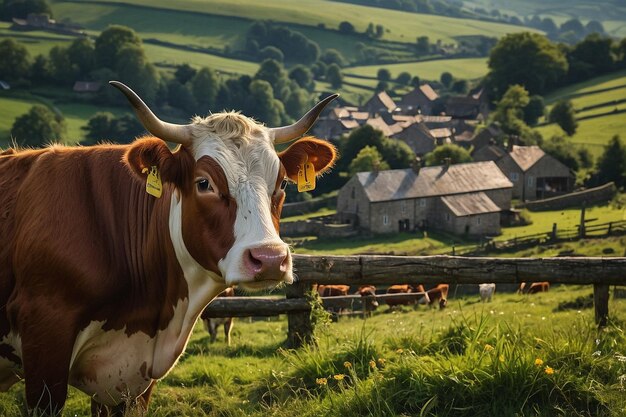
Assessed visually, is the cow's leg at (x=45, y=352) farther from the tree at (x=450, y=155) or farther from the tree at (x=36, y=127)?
the tree at (x=36, y=127)

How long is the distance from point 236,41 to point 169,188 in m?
174

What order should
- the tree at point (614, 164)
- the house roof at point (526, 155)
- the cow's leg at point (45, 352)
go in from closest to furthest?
the cow's leg at point (45, 352) < the tree at point (614, 164) < the house roof at point (526, 155)

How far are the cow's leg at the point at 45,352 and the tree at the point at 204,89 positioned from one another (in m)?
121

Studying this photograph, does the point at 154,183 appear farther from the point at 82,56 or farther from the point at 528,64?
the point at 82,56

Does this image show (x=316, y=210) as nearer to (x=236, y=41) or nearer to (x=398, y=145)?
(x=398, y=145)

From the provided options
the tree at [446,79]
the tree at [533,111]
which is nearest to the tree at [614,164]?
the tree at [533,111]

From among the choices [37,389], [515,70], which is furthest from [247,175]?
[515,70]

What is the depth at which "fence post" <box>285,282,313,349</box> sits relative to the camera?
29.5ft

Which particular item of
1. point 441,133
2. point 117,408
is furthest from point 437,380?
point 441,133

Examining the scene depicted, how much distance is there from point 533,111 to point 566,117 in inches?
440

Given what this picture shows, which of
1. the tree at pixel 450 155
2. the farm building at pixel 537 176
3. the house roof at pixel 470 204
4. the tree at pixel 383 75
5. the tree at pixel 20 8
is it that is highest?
the tree at pixel 20 8

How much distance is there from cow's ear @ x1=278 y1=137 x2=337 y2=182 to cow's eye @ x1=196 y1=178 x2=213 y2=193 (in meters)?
0.81

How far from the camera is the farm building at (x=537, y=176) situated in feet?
259

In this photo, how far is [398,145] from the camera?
90.6 m
